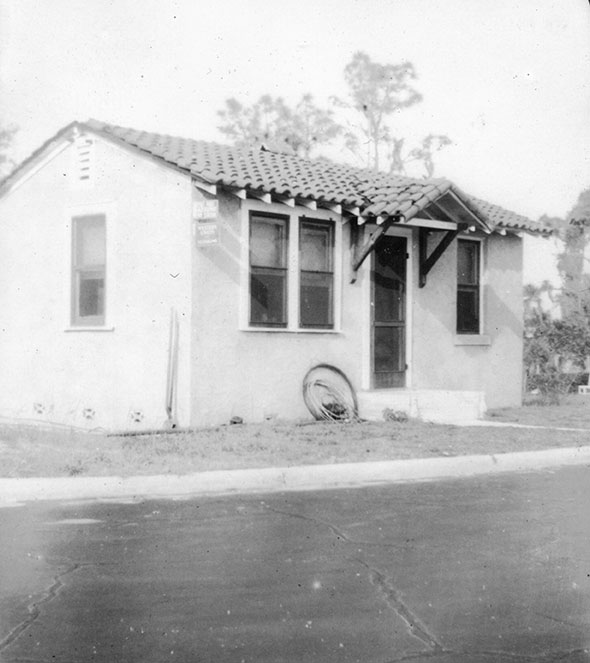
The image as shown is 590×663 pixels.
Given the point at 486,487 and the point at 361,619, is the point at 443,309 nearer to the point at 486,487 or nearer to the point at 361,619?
the point at 486,487

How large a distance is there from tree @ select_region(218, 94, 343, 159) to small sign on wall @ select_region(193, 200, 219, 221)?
58.7 feet

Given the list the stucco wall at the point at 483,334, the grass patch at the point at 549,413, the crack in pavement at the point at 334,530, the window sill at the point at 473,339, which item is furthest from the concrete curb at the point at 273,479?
the window sill at the point at 473,339

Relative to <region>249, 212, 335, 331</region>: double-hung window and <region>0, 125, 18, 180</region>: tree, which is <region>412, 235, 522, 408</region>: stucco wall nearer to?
<region>249, 212, 335, 331</region>: double-hung window

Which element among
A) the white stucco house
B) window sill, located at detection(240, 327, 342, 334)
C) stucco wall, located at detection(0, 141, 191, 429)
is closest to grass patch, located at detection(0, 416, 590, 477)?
the white stucco house

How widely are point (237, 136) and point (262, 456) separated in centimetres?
2249

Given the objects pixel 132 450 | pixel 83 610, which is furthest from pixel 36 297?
pixel 83 610

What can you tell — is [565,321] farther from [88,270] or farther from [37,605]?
[37,605]

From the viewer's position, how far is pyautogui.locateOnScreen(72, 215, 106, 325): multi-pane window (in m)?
14.5

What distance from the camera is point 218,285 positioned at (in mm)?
13508

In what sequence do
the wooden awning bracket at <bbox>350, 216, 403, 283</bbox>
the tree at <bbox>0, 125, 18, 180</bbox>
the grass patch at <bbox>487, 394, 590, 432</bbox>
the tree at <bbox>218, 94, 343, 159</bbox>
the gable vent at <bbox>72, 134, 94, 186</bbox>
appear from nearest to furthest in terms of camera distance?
the tree at <bbox>0, 125, 18, 180</bbox> → the wooden awning bracket at <bbox>350, 216, 403, 283</bbox> → the gable vent at <bbox>72, 134, 94, 186</bbox> → the grass patch at <bbox>487, 394, 590, 432</bbox> → the tree at <bbox>218, 94, 343, 159</bbox>

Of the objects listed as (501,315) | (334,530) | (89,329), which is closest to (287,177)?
(89,329)

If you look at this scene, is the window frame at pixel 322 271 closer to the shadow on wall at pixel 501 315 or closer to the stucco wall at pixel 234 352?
the stucco wall at pixel 234 352

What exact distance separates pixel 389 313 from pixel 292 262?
2290 millimetres

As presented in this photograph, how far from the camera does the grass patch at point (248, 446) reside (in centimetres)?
980
